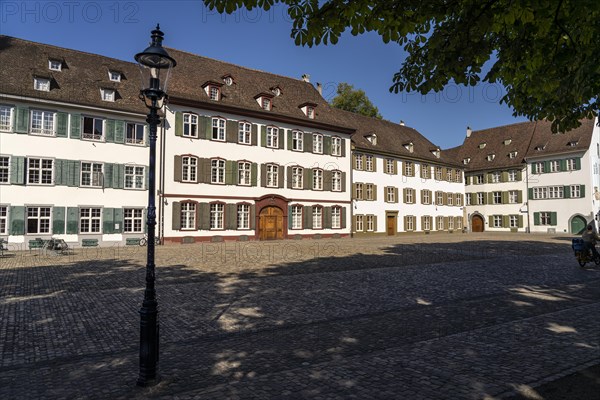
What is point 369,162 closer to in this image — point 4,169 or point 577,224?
point 577,224

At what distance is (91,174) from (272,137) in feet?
40.7

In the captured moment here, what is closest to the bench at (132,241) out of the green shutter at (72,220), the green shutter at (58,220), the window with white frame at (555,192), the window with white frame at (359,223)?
the green shutter at (72,220)

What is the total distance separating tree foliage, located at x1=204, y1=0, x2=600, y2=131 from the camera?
4.77 metres

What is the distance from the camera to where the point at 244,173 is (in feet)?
95.3

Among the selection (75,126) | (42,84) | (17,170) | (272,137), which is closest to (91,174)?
(75,126)

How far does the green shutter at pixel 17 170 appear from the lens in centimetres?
2144

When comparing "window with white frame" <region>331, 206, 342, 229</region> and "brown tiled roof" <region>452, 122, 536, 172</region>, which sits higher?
"brown tiled roof" <region>452, 122, 536, 172</region>

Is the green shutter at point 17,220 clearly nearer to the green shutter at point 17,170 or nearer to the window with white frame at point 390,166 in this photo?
the green shutter at point 17,170

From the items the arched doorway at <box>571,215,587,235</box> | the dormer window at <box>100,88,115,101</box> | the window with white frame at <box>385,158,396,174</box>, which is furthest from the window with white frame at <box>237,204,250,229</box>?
the arched doorway at <box>571,215,587,235</box>

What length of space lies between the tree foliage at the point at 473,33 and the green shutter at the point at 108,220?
21536mm

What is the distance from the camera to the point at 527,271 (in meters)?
13.9

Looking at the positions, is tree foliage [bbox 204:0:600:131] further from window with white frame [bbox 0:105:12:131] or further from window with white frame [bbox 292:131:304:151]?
window with white frame [bbox 292:131:304:151]

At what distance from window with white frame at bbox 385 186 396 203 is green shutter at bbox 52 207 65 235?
87.0 feet

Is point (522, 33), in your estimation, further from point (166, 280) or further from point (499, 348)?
point (166, 280)
